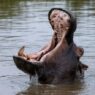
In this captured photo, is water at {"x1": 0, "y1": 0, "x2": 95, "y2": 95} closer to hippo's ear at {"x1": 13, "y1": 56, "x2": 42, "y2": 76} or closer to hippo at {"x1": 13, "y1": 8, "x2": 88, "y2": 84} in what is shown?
hippo at {"x1": 13, "y1": 8, "x2": 88, "y2": 84}

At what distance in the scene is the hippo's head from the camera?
10.1 m

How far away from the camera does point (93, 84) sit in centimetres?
1013

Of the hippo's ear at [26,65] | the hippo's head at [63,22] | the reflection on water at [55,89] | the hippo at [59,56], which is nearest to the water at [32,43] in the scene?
the reflection on water at [55,89]

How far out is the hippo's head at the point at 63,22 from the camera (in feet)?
33.0

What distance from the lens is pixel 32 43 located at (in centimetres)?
1423

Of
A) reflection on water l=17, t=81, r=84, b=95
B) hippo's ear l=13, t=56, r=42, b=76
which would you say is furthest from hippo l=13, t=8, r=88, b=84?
reflection on water l=17, t=81, r=84, b=95

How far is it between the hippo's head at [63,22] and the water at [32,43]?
1.01 meters

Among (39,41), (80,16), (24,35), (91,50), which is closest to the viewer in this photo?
(91,50)

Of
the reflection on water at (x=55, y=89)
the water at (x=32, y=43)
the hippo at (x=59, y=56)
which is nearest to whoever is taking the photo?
the reflection on water at (x=55, y=89)

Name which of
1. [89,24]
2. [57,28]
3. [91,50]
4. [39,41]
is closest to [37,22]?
[89,24]

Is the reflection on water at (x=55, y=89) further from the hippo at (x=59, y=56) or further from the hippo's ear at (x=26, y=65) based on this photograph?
the hippo's ear at (x=26, y=65)

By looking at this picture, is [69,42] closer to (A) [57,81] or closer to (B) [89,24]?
(A) [57,81]

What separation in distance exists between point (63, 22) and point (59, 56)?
0.65m

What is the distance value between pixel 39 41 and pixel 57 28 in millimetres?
4196
